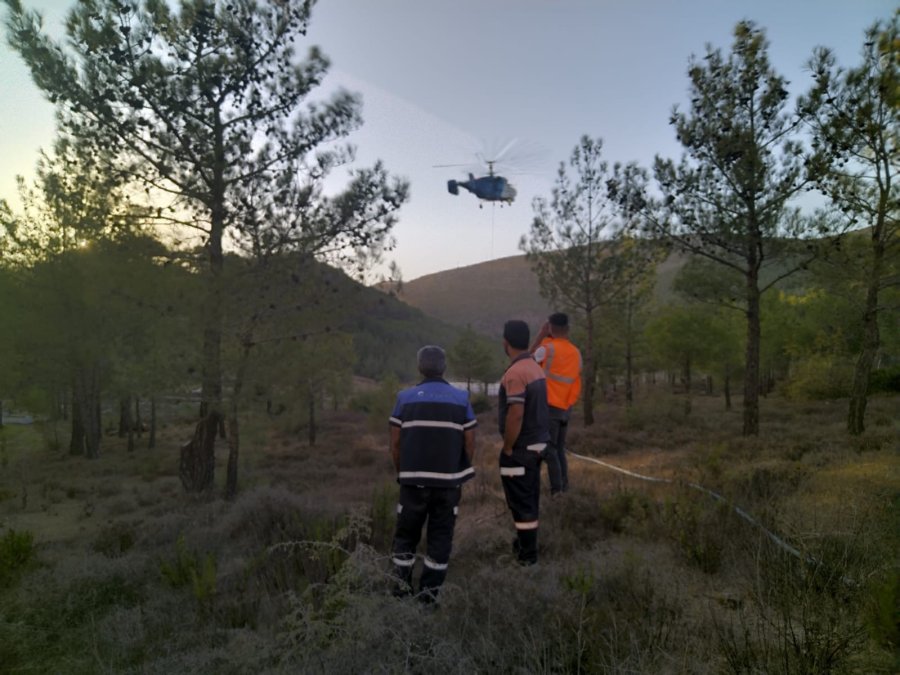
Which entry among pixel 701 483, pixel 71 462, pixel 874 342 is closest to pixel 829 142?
pixel 874 342

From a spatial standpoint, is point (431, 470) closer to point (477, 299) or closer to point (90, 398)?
point (90, 398)

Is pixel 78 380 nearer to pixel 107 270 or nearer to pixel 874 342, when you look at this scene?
pixel 107 270

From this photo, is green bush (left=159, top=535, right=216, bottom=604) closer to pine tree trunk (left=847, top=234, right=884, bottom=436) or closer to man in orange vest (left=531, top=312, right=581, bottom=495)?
man in orange vest (left=531, top=312, right=581, bottom=495)

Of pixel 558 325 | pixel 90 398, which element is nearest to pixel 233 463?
pixel 558 325

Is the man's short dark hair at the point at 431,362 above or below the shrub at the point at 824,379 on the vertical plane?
above

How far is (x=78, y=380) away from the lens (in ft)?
59.7

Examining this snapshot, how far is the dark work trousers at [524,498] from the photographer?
4.41 meters

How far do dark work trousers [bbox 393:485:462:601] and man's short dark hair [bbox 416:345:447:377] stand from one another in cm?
91

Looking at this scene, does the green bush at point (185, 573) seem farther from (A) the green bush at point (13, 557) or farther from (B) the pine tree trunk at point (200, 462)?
(B) the pine tree trunk at point (200, 462)

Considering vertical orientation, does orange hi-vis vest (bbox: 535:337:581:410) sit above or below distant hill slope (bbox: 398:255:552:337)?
below

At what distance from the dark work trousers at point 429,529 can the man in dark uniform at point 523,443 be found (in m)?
0.73

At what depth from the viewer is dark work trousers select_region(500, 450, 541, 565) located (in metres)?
4.41

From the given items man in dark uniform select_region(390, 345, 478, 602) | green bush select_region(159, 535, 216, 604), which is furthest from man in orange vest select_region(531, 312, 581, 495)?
green bush select_region(159, 535, 216, 604)

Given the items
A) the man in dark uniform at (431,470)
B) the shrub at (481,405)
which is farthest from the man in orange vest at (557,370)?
the shrub at (481,405)
